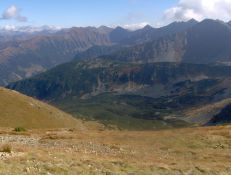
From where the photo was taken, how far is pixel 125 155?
1663 inches

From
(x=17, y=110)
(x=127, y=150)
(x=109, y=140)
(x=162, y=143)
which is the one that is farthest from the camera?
(x=17, y=110)

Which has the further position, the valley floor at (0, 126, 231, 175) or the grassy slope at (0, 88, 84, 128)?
the grassy slope at (0, 88, 84, 128)

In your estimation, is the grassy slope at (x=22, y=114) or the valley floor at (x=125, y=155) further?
the grassy slope at (x=22, y=114)

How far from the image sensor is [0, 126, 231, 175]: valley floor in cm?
3064

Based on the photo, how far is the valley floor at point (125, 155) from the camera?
1206 inches

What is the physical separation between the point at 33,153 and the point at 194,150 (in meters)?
21.0

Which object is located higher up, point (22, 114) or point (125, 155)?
point (125, 155)

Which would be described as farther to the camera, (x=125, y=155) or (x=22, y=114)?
(x=22, y=114)

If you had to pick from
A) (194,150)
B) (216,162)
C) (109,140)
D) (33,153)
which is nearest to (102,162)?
(33,153)

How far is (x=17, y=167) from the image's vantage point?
28.5 m

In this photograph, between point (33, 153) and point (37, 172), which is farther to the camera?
point (33, 153)

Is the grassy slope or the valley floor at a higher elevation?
the valley floor

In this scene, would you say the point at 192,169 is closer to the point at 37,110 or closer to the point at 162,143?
the point at 162,143

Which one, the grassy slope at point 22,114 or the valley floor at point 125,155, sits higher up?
the valley floor at point 125,155
